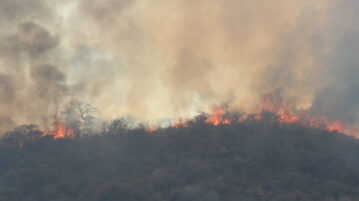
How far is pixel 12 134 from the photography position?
122750 millimetres

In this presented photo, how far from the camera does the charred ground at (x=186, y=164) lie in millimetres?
100562

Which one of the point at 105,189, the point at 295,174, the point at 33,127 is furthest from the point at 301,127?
the point at 33,127

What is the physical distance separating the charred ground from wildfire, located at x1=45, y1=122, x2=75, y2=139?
6.36 ft

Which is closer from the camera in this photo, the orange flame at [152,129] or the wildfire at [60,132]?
the wildfire at [60,132]

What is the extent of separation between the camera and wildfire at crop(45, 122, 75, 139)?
123 metres

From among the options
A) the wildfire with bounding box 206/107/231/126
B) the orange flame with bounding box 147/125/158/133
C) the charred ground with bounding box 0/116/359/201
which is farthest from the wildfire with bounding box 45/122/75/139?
the wildfire with bounding box 206/107/231/126

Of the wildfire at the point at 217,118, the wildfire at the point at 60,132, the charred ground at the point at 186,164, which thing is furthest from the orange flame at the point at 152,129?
the wildfire at the point at 60,132

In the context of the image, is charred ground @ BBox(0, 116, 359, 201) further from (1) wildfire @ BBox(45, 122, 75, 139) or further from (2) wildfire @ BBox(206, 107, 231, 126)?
(1) wildfire @ BBox(45, 122, 75, 139)

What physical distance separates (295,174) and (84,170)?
32268 millimetres

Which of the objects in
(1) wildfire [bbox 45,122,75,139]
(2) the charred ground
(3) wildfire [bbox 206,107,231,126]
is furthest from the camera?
(1) wildfire [bbox 45,122,75,139]

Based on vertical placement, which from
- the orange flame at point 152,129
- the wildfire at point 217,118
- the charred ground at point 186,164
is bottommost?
the charred ground at point 186,164

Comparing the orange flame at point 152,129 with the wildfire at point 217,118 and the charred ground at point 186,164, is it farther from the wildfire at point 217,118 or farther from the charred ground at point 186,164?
the wildfire at point 217,118

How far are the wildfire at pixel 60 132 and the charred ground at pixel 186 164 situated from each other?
1.94 meters

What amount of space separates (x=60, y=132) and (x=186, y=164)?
2596 centimetres
